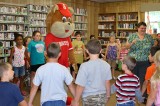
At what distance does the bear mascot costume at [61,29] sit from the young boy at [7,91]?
1.49 meters

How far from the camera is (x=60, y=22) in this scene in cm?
384

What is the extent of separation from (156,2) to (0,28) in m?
6.22

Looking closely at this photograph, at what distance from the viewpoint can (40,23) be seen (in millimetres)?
7992

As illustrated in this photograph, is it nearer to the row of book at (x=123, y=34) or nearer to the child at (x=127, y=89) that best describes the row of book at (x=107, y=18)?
the row of book at (x=123, y=34)

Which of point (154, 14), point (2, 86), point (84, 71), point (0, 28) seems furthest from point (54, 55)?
point (154, 14)

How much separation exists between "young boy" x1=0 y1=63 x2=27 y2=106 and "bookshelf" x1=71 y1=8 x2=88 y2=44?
24.1 feet

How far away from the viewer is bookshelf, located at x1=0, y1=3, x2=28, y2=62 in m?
6.77

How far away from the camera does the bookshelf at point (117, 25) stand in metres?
10.3

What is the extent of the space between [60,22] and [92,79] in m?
1.52

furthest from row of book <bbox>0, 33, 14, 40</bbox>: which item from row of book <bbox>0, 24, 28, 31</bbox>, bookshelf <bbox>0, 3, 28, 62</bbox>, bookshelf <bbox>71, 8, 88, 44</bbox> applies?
bookshelf <bbox>71, 8, 88, 44</bbox>

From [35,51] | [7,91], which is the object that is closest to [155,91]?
[7,91]

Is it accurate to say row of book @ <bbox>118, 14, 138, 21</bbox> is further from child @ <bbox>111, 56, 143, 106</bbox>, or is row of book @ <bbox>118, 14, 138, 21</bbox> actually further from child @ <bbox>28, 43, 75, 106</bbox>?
child @ <bbox>28, 43, 75, 106</bbox>

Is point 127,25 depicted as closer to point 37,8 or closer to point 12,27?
point 37,8

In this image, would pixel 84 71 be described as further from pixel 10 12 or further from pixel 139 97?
pixel 10 12
